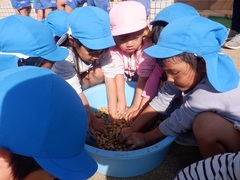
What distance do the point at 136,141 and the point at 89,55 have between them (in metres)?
0.57

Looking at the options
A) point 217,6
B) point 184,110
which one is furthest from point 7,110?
point 217,6

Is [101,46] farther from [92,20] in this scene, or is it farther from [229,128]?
[229,128]

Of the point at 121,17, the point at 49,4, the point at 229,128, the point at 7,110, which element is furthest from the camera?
the point at 49,4

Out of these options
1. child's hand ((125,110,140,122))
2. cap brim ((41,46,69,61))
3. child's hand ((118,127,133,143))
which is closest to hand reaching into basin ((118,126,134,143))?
child's hand ((118,127,133,143))

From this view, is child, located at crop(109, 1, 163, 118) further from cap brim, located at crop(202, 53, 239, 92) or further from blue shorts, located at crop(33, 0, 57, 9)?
blue shorts, located at crop(33, 0, 57, 9)

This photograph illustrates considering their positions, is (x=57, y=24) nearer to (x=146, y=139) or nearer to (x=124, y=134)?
(x=124, y=134)

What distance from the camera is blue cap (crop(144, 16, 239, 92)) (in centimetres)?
114

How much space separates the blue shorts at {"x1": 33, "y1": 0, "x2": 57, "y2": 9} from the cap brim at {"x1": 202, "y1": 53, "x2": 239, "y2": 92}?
3243 mm

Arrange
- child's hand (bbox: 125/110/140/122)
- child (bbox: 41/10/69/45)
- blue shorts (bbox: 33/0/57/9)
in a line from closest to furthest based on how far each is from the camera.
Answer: child's hand (bbox: 125/110/140/122) → child (bbox: 41/10/69/45) → blue shorts (bbox: 33/0/57/9)

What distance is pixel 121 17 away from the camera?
5.47 ft

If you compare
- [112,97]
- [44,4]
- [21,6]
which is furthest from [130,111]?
A: [21,6]

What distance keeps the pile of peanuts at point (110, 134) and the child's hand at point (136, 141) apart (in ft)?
0.16

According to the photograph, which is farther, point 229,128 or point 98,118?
point 98,118

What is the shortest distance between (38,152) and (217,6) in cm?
423
